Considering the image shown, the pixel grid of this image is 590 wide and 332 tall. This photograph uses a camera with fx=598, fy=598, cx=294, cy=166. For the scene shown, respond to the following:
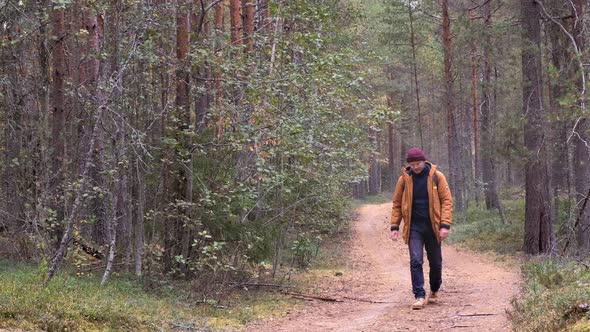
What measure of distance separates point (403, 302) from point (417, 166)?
82.8 inches

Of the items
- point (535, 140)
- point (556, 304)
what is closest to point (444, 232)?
point (556, 304)

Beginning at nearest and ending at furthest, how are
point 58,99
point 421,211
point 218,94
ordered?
point 421,211 → point 218,94 → point 58,99

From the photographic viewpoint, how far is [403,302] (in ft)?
28.3

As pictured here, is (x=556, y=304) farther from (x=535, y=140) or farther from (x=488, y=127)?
(x=488, y=127)

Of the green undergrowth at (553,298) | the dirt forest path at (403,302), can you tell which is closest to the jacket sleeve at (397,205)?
the dirt forest path at (403,302)

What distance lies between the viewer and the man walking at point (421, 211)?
25.7 ft

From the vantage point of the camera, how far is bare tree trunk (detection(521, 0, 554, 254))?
1413 centimetres

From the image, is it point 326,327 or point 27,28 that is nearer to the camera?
point 326,327

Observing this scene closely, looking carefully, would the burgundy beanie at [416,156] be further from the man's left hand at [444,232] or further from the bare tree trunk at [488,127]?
the bare tree trunk at [488,127]

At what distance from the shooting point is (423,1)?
27.3 metres

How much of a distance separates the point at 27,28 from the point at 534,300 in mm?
8182

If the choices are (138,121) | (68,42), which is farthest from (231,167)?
(68,42)

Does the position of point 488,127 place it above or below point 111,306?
above

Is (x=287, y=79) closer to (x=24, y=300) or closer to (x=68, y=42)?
(x=24, y=300)
